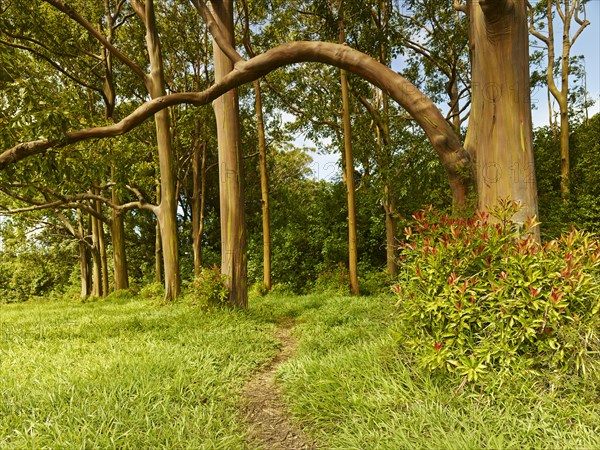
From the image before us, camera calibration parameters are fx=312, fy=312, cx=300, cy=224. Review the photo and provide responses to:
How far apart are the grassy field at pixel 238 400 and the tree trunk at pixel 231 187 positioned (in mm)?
2054

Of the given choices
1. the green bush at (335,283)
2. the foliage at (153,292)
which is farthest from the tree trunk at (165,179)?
the green bush at (335,283)

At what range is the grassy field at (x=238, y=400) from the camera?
1.90 m

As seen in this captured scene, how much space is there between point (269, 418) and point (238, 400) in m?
0.34

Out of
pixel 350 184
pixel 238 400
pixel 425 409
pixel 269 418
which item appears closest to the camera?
pixel 425 409

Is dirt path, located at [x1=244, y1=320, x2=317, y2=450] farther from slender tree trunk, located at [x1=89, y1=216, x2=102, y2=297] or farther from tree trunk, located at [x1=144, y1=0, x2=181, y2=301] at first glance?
slender tree trunk, located at [x1=89, y1=216, x2=102, y2=297]

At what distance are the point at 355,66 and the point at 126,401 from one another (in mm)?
3859

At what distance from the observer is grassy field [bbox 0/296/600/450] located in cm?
190

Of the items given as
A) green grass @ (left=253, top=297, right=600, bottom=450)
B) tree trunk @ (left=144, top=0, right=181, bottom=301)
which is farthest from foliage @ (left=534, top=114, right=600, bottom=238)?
tree trunk @ (left=144, top=0, right=181, bottom=301)

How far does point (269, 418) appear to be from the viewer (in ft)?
8.45

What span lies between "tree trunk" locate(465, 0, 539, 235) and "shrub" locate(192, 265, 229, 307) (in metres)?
4.31

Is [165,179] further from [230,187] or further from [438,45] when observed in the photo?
[438,45]

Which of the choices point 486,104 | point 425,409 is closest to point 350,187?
point 486,104

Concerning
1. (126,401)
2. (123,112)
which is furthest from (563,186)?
(123,112)

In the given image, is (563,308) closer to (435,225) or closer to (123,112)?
(435,225)
